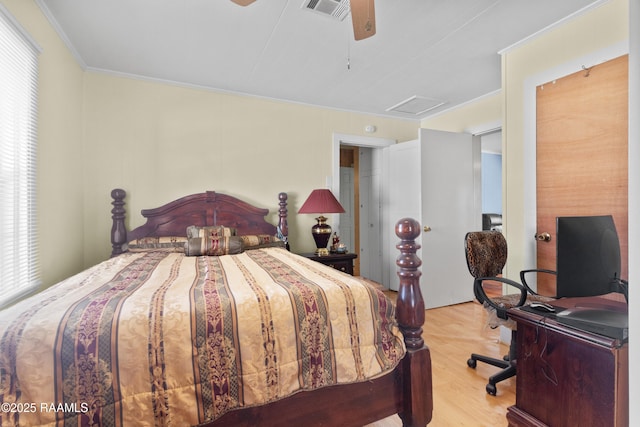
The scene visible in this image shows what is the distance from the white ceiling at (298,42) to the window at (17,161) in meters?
0.47

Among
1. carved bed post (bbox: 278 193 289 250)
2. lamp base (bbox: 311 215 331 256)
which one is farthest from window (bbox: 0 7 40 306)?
lamp base (bbox: 311 215 331 256)

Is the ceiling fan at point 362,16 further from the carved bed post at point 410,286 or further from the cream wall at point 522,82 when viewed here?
the cream wall at point 522,82

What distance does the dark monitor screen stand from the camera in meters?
1.34

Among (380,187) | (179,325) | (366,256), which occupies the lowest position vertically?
(366,256)

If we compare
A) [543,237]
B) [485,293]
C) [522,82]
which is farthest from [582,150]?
[485,293]

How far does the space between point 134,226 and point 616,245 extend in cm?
361

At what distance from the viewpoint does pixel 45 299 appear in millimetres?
1243

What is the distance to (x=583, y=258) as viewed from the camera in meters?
1.35

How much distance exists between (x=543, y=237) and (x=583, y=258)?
1191mm

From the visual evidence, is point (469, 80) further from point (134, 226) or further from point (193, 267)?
point (134, 226)

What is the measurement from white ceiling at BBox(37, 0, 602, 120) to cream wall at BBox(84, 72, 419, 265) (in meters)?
0.25

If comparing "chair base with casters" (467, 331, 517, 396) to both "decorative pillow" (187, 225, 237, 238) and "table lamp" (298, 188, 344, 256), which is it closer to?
"table lamp" (298, 188, 344, 256)

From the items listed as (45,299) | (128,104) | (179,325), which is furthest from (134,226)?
(179,325)

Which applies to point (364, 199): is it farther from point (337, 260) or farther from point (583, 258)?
point (583, 258)
